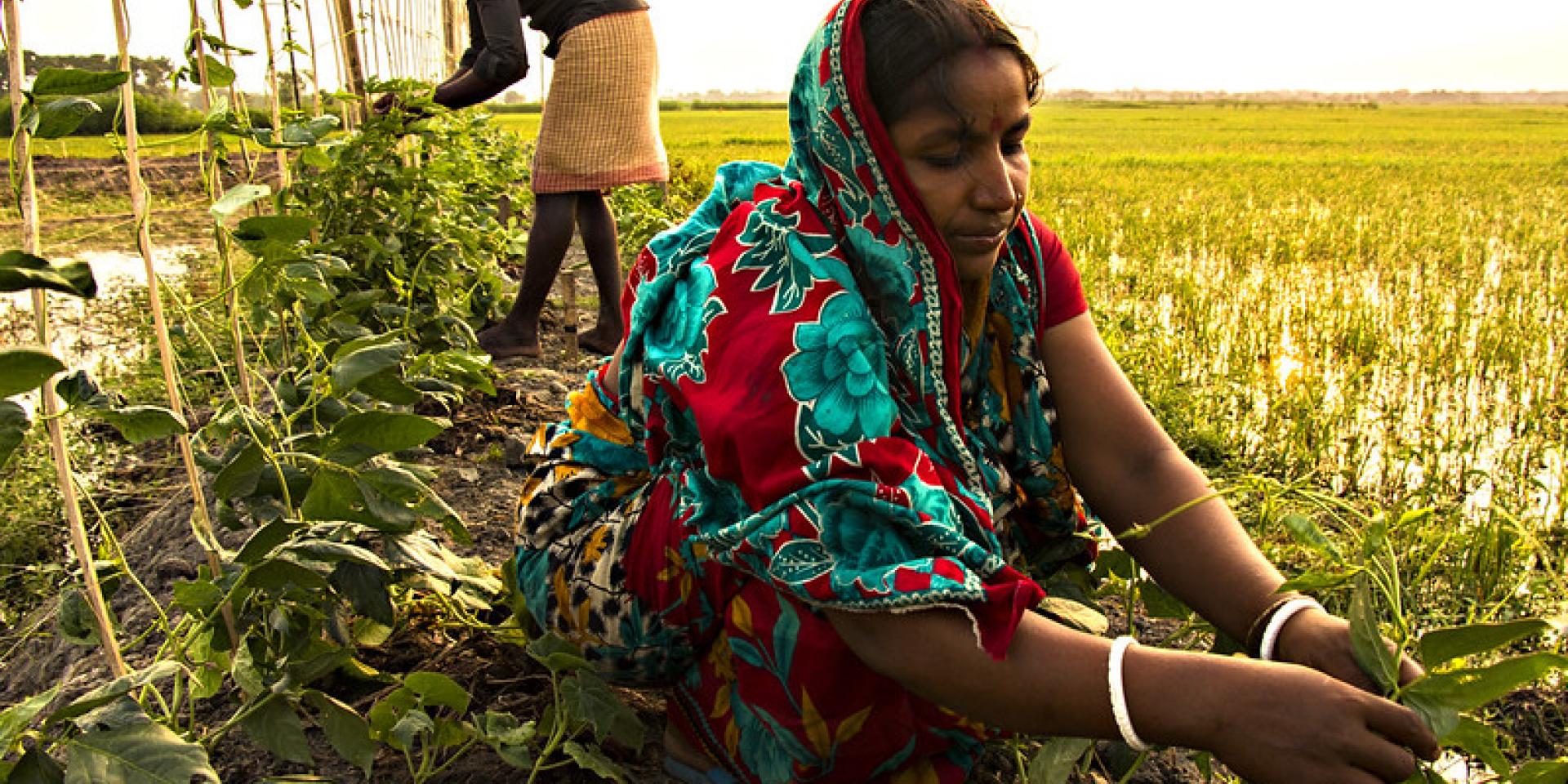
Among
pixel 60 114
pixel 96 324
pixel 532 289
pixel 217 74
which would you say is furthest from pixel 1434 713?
pixel 96 324

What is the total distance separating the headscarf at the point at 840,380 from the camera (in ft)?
3.73

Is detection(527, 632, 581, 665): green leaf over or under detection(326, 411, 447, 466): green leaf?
under

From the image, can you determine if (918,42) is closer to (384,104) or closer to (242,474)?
(242,474)

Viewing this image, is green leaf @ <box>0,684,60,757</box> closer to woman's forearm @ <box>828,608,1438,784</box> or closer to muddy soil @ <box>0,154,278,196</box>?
woman's forearm @ <box>828,608,1438,784</box>

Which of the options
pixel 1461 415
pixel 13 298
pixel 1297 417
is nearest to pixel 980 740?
pixel 1297 417

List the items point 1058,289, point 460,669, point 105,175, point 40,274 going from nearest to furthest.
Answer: point 40,274, point 1058,289, point 460,669, point 105,175

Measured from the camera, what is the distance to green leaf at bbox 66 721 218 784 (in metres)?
0.94

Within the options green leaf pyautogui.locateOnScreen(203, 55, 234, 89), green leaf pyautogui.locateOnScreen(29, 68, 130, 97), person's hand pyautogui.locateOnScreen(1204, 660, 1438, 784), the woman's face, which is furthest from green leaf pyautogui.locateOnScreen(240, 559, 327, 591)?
person's hand pyautogui.locateOnScreen(1204, 660, 1438, 784)

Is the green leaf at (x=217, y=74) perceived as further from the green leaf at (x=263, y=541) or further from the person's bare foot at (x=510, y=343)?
the person's bare foot at (x=510, y=343)

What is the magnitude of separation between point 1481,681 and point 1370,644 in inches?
3.7

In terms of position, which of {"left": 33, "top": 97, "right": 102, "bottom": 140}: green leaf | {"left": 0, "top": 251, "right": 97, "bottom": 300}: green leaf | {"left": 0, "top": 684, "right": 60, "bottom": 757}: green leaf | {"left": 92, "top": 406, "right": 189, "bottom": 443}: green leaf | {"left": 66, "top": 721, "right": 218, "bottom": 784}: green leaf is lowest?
{"left": 66, "top": 721, "right": 218, "bottom": 784}: green leaf

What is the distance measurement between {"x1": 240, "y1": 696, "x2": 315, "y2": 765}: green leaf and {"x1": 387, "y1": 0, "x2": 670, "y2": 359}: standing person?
2.12 meters

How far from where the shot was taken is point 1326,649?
1.13 meters

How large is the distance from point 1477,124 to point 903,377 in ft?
93.6
